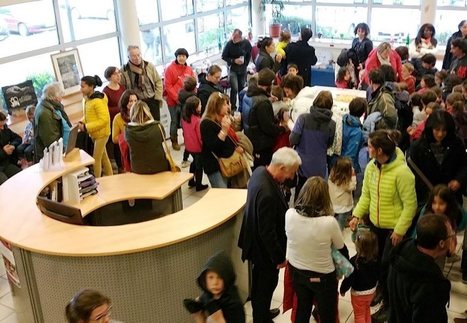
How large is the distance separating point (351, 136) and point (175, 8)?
20.2 feet

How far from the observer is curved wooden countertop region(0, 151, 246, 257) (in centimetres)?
384

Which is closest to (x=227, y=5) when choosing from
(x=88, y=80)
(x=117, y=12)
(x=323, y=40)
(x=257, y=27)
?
(x=257, y=27)

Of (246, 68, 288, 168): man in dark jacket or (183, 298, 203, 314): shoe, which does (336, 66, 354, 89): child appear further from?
(183, 298, 203, 314): shoe

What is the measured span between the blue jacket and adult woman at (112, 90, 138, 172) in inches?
83.7

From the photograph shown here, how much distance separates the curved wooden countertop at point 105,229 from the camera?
3836 millimetres

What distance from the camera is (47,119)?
6105 mm

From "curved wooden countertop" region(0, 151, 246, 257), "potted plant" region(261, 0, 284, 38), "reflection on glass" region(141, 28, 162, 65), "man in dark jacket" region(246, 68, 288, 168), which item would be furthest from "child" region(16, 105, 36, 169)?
"potted plant" region(261, 0, 284, 38)

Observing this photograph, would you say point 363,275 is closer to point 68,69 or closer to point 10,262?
point 10,262

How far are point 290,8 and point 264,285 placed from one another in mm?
9372

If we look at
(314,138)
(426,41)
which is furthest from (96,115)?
(426,41)

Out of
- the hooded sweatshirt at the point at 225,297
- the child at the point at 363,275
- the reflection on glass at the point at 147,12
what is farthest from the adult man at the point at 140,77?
the hooded sweatshirt at the point at 225,297

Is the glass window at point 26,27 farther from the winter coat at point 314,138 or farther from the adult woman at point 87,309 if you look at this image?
the adult woman at point 87,309

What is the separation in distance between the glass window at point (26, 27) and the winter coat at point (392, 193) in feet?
18.6

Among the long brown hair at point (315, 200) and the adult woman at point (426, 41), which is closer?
the long brown hair at point (315, 200)
